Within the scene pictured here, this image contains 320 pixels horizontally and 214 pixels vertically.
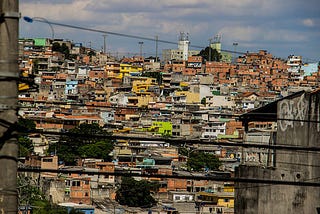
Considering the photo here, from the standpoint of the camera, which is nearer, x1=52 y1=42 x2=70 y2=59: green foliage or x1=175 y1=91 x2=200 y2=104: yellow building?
x1=175 y1=91 x2=200 y2=104: yellow building

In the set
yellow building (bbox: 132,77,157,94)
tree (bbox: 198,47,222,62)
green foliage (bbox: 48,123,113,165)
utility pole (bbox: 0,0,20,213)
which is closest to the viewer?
utility pole (bbox: 0,0,20,213)

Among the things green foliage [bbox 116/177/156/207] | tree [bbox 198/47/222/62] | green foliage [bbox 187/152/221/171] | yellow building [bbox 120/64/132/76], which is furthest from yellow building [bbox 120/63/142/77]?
green foliage [bbox 116/177/156/207]

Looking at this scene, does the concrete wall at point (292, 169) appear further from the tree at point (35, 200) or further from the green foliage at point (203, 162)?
the green foliage at point (203, 162)

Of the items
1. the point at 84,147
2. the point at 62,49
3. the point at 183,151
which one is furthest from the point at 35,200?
the point at 62,49

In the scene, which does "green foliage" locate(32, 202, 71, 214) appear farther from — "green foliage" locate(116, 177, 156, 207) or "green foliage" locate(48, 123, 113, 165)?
"green foliage" locate(48, 123, 113, 165)

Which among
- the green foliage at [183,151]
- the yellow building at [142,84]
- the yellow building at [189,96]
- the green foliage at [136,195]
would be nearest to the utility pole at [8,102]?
the green foliage at [136,195]

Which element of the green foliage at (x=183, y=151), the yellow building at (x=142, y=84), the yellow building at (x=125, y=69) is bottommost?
the green foliage at (x=183, y=151)

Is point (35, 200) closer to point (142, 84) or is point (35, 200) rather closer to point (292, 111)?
point (292, 111)

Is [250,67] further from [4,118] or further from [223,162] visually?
[4,118]

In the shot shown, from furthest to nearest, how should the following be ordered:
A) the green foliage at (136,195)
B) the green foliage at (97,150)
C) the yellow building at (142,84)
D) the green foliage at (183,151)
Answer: the yellow building at (142,84) → the green foliage at (183,151) → the green foliage at (97,150) → the green foliage at (136,195)
